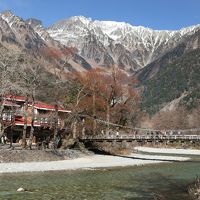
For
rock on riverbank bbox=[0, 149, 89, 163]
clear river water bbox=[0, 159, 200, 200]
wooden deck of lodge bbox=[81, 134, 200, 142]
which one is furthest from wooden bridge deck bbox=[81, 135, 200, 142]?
clear river water bbox=[0, 159, 200, 200]

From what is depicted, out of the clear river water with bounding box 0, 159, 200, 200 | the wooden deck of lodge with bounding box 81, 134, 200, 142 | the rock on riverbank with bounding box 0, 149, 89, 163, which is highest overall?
the wooden deck of lodge with bounding box 81, 134, 200, 142

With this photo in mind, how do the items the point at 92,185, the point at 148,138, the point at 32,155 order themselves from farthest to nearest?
1. the point at 148,138
2. the point at 32,155
3. the point at 92,185

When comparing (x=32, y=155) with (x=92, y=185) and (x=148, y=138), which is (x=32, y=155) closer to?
(x=148, y=138)

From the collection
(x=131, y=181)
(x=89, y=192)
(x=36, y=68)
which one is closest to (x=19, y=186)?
(x=89, y=192)

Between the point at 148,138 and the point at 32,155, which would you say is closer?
the point at 32,155

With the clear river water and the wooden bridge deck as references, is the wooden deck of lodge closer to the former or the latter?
the wooden bridge deck

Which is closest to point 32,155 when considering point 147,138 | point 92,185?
point 147,138

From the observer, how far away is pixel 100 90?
2840 inches

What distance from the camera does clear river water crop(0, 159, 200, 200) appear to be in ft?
81.1

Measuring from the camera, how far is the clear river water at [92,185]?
2472cm

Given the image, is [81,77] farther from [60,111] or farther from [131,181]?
[131,181]

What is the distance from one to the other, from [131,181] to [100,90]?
133ft

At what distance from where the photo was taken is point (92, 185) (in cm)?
2986

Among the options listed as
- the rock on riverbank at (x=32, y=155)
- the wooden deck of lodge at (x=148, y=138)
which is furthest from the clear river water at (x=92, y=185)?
the wooden deck of lodge at (x=148, y=138)
